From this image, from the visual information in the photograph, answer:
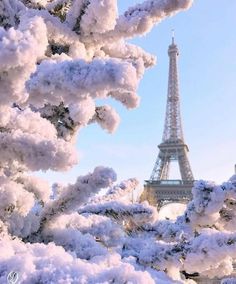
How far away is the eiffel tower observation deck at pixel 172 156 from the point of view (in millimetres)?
52281

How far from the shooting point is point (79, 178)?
339cm

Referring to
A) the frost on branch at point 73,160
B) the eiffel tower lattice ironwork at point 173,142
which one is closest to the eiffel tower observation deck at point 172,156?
the eiffel tower lattice ironwork at point 173,142

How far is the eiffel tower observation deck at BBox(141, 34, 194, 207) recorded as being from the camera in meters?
52.3

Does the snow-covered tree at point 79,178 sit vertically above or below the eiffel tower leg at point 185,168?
below

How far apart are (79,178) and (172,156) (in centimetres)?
A: 5408

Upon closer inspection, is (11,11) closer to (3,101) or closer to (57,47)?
(57,47)

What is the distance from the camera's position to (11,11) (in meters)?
4.57

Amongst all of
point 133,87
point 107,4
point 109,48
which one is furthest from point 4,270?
point 109,48

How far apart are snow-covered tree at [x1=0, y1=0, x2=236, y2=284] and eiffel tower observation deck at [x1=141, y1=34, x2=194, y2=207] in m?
46.4

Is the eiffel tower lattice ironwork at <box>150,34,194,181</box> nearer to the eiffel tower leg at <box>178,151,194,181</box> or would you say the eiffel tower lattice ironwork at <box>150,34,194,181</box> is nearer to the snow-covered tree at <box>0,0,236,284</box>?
the eiffel tower leg at <box>178,151,194,181</box>

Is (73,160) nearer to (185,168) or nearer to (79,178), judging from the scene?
(79,178)

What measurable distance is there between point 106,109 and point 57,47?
0.90 metres

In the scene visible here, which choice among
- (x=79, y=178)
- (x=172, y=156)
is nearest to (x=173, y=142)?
(x=172, y=156)

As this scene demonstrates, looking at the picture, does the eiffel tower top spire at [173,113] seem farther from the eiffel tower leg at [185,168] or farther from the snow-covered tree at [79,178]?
the snow-covered tree at [79,178]
